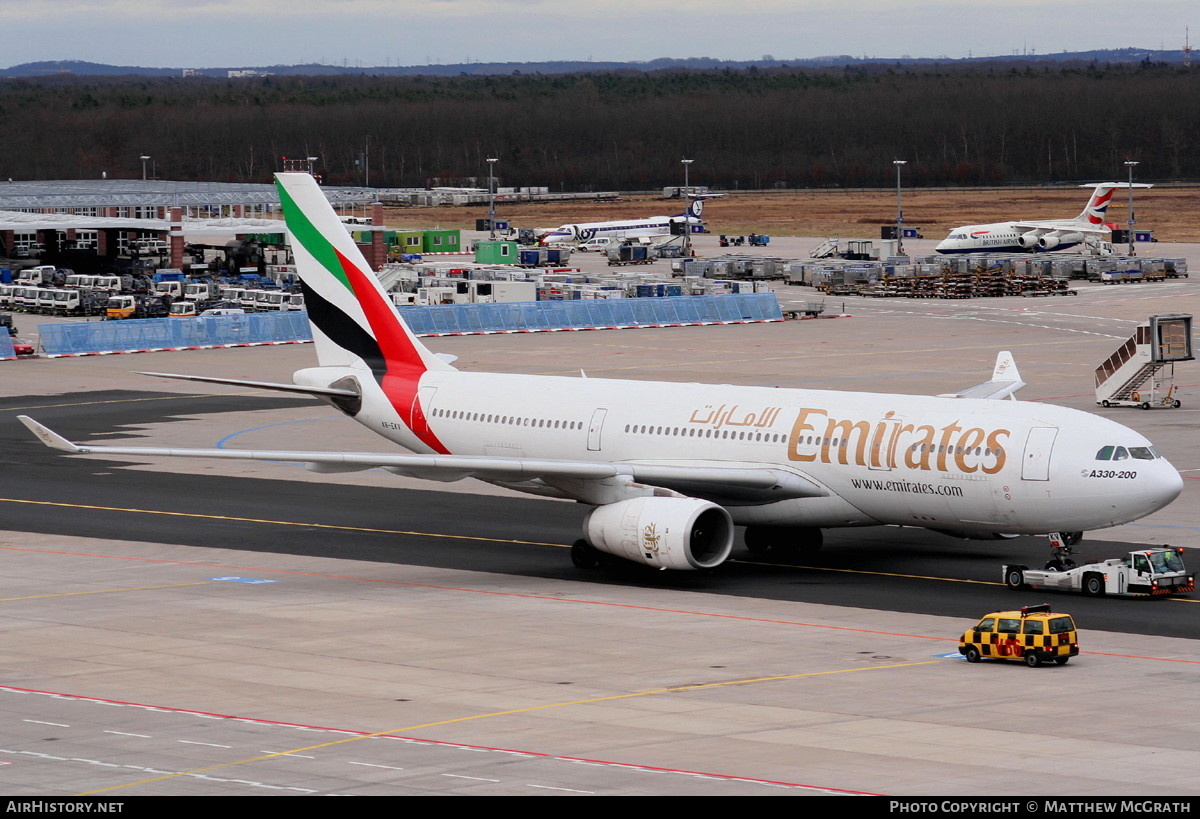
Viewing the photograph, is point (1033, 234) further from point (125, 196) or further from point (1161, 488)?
point (1161, 488)

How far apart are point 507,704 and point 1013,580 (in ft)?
48.6

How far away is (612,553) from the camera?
1588 inches

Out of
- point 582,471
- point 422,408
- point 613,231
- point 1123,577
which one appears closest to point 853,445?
point 582,471

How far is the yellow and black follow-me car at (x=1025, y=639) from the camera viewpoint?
31.7 m

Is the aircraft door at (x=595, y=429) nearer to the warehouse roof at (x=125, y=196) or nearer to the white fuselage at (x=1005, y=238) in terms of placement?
the white fuselage at (x=1005, y=238)

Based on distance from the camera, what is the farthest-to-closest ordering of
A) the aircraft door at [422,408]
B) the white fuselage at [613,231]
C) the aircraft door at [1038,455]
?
the white fuselage at [613,231], the aircraft door at [422,408], the aircraft door at [1038,455]

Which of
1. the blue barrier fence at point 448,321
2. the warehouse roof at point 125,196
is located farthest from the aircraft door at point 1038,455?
the warehouse roof at point 125,196

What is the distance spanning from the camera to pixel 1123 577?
38.1 m

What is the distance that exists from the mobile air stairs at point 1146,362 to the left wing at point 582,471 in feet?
112

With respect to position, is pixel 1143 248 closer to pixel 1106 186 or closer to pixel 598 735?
pixel 1106 186

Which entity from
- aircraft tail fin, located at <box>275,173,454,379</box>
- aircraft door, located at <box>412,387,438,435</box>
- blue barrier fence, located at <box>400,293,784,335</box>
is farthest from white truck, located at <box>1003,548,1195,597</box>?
blue barrier fence, located at <box>400,293,784,335</box>

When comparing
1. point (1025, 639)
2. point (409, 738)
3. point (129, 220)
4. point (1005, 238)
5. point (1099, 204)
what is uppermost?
point (1099, 204)

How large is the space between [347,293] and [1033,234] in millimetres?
129829

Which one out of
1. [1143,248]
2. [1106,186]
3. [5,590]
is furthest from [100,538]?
[1143,248]
